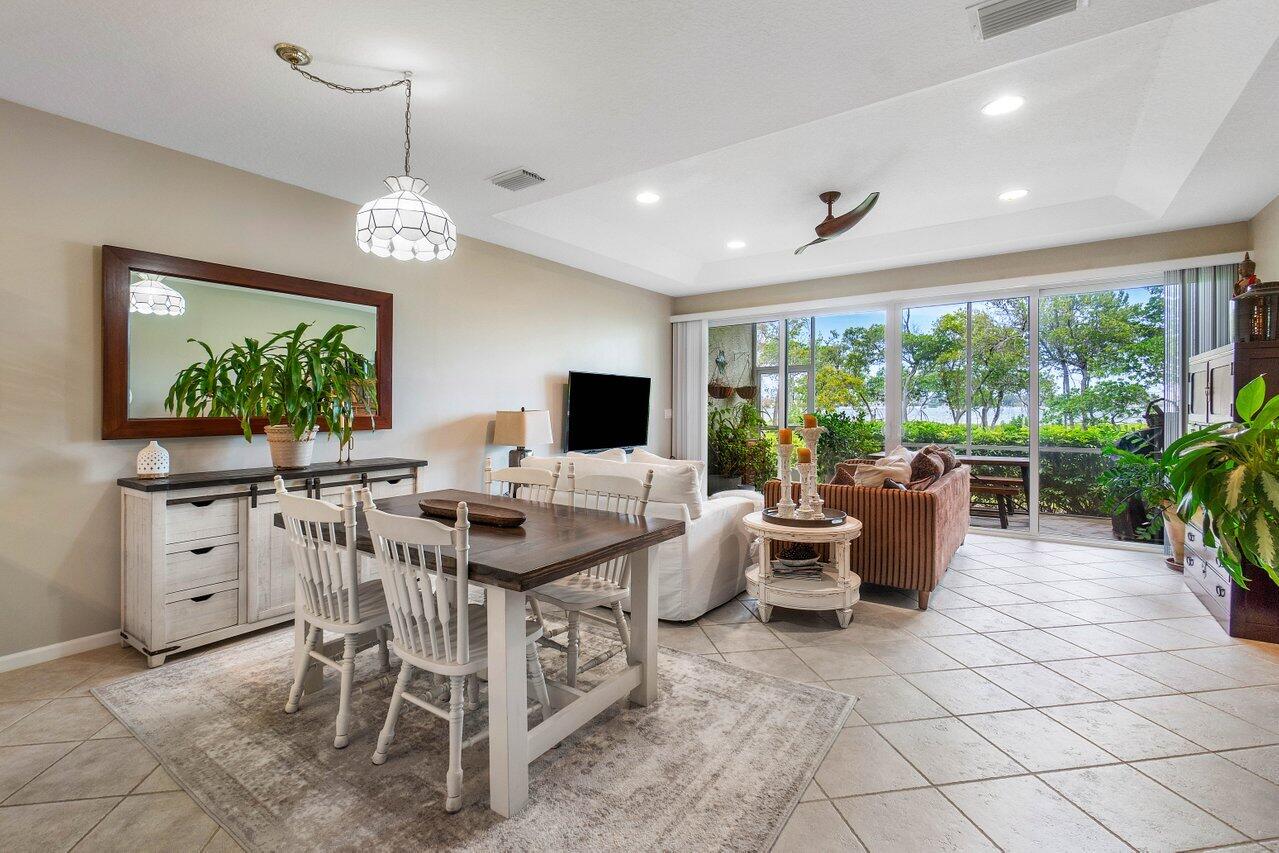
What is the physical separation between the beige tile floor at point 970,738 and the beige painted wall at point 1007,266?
2.89 meters

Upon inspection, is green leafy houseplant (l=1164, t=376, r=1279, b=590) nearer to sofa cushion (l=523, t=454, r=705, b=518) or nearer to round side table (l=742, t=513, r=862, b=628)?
round side table (l=742, t=513, r=862, b=628)

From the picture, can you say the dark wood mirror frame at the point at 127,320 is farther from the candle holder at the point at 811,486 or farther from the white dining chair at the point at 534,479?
the candle holder at the point at 811,486

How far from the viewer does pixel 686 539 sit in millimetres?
3297

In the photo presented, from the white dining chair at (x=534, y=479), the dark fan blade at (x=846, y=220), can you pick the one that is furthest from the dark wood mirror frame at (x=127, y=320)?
the dark fan blade at (x=846, y=220)

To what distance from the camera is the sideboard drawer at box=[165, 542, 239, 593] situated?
111 inches

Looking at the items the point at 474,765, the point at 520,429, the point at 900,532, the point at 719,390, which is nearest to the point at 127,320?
the point at 520,429

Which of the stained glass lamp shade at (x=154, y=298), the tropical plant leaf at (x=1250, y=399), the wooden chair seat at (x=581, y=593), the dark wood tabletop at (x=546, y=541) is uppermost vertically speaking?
the stained glass lamp shade at (x=154, y=298)

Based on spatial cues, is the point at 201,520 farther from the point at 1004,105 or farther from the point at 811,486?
the point at 1004,105

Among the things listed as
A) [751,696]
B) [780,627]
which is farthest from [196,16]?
[780,627]

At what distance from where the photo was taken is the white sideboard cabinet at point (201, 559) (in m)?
2.78

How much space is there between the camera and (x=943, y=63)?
7.81ft

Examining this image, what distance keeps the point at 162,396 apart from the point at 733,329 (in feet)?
18.6

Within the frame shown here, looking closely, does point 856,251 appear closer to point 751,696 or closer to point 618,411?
point 618,411

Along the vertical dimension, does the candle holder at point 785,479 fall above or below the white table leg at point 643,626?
above
